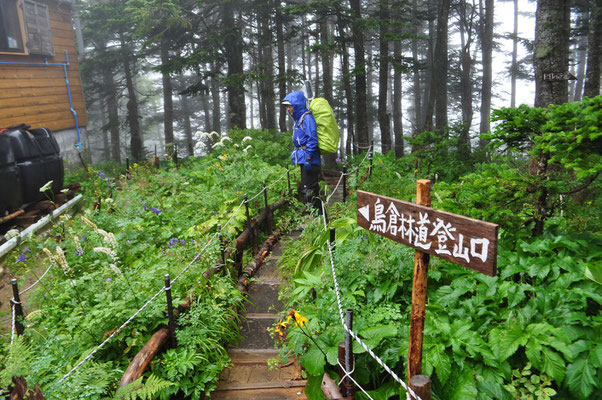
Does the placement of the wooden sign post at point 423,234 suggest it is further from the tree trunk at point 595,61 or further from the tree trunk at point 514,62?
the tree trunk at point 514,62

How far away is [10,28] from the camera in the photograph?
14.4m

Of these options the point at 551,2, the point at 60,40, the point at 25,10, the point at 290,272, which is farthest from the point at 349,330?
the point at 60,40

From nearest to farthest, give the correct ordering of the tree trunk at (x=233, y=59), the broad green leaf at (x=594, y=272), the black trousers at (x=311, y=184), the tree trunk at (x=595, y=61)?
the broad green leaf at (x=594, y=272), the black trousers at (x=311, y=184), the tree trunk at (x=595, y=61), the tree trunk at (x=233, y=59)

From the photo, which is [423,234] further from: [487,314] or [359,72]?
[359,72]

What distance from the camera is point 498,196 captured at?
3.90m

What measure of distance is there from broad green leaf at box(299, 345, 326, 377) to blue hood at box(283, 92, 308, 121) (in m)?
5.35

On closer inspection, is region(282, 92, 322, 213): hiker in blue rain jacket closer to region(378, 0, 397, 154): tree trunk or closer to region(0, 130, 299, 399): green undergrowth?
region(0, 130, 299, 399): green undergrowth

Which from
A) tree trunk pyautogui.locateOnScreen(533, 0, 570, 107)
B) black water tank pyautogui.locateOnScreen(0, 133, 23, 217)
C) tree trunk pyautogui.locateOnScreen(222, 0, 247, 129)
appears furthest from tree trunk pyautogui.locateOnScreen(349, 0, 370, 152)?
black water tank pyautogui.locateOnScreen(0, 133, 23, 217)

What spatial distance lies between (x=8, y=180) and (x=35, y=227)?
1.28m

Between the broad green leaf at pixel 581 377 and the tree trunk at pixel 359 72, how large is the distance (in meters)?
12.1

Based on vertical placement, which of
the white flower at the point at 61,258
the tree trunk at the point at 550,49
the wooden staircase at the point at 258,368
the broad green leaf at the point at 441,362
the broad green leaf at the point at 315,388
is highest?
the tree trunk at the point at 550,49

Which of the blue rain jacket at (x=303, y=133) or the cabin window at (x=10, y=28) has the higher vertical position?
the cabin window at (x=10, y=28)

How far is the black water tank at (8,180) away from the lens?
9.27 meters

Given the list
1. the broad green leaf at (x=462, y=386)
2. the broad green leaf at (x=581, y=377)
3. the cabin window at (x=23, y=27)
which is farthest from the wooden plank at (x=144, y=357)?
the cabin window at (x=23, y=27)
